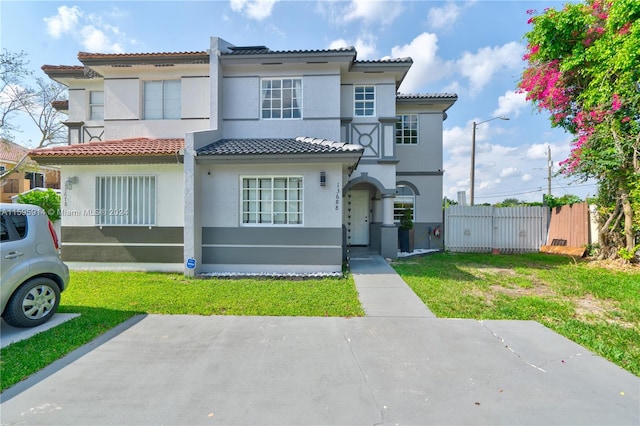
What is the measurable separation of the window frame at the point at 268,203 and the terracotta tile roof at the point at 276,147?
0.83 metres

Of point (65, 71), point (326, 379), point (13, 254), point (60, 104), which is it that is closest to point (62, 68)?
point (65, 71)

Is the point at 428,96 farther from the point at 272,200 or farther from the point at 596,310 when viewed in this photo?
the point at 596,310

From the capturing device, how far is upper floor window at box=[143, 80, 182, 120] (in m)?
10.7

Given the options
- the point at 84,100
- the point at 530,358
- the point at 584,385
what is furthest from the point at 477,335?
the point at 84,100

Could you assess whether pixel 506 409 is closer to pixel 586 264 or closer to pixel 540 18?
pixel 586 264

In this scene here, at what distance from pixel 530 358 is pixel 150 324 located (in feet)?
18.6

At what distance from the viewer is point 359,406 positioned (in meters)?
2.85

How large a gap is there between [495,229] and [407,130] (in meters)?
6.13

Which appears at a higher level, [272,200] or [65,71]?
[65,71]

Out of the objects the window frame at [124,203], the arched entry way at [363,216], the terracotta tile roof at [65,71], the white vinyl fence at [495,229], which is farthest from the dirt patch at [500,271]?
the terracotta tile roof at [65,71]

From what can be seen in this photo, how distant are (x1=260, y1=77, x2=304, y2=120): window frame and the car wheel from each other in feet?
24.9

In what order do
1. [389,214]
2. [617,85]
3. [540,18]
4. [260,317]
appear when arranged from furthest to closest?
1. [389,214]
2. [540,18]
3. [617,85]
4. [260,317]

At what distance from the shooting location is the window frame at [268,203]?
8.66m

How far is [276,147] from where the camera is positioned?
28.1ft
